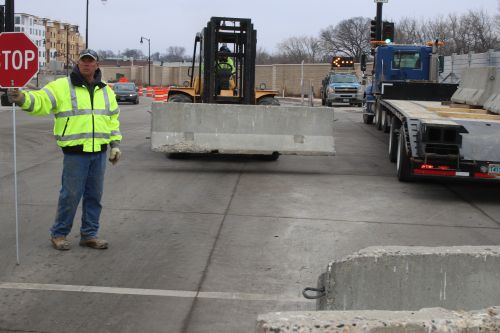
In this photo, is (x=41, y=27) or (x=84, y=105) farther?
(x=41, y=27)

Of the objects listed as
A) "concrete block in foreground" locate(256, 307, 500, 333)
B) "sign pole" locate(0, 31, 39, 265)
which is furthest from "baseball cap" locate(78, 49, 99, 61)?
"concrete block in foreground" locate(256, 307, 500, 333)

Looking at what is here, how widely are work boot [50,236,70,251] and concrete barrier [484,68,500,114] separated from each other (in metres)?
7.73

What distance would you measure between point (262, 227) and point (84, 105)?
2.70 meters

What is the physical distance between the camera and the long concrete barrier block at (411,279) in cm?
403

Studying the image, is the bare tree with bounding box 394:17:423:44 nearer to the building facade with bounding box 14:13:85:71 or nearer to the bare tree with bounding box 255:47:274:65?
the bare tree with bounding box 255:47:274:65

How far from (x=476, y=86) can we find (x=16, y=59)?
32.9ft

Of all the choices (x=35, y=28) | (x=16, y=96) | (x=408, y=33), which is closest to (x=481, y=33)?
(x=408, y=33)

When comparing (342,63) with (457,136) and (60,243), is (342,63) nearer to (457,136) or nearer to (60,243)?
(457,136)

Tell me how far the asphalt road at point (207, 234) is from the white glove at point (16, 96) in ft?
5.20

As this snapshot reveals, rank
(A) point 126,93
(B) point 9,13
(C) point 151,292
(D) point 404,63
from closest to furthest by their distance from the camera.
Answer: (C) point 151,292 → (B) point 9,13 → (D) point 404,63 → (A) point 126,93

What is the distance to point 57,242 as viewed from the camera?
6.82 metres

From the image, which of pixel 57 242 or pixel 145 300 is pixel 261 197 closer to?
pixel 57 242

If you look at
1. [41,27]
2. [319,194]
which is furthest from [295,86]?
[41,27]

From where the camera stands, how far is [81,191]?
6750mm
